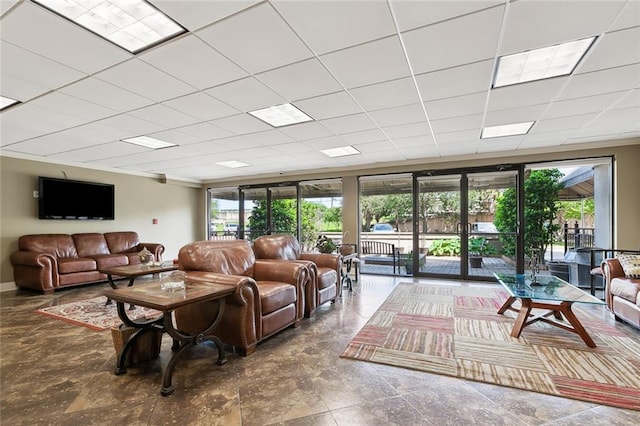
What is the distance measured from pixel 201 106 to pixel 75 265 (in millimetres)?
4220

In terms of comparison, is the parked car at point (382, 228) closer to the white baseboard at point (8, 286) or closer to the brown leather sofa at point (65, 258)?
the brown leather sofa at point (65, 258)

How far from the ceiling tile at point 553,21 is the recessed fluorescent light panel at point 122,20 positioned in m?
2.18

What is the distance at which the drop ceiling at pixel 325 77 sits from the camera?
1830 millimetres

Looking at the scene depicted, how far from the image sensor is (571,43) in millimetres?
2141

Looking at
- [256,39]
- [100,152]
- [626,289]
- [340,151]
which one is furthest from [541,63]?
[100,152]

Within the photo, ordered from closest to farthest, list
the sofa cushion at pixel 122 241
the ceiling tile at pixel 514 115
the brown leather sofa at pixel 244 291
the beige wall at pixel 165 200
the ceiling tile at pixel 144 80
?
the ceiling tile at pixel 144 80, the brown leather sofa at pixel 244 291, the ceiling tile at pixel 514 115, the beige wall at pixel 165 200, the sofa cushion at pixel 122 241

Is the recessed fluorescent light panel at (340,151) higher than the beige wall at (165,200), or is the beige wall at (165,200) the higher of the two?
the recessed fluorescent light panel at (340,151)

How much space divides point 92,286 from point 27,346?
10.3 feet

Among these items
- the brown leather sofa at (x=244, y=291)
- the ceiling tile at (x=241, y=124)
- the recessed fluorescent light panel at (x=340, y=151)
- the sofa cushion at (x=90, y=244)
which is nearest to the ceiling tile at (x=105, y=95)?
the ceiling tile at (x=241, y=124)

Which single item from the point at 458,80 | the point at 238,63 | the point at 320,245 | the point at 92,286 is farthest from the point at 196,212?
→ the point at 458,80

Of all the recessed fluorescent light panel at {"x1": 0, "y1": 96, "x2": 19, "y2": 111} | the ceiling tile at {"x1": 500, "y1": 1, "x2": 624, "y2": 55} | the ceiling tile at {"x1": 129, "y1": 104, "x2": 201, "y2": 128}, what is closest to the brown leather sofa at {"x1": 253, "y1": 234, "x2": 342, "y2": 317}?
the ceiling tile at {"x1": 129, "y1": 104, "x2": 201, "y2": 128}

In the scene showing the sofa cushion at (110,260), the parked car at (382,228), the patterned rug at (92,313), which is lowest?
the patterned rug at (92,313)

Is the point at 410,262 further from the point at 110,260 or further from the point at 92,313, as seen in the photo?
the point at 110,260

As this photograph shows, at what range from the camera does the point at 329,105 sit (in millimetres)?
3230
